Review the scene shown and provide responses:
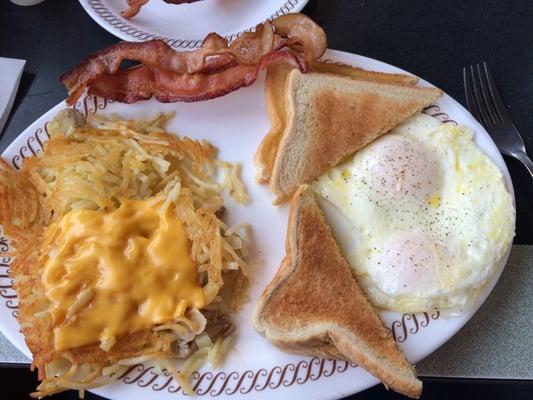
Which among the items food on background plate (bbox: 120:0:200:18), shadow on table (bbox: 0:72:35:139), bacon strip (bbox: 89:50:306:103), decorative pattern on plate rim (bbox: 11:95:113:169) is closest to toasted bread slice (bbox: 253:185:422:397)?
bacon strip (bbox: 89:50:306:103)

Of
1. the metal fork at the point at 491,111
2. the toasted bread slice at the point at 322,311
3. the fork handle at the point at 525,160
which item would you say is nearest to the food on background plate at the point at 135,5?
the toasted bread slice at the point at 322,311

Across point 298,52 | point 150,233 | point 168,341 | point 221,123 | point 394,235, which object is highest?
point 298,52

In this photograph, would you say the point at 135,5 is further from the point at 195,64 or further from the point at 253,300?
the point at 253,300

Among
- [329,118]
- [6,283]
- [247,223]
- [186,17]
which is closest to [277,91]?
[329,118]

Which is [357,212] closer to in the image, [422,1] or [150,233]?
[150,233]

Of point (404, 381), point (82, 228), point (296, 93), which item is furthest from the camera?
point (296, 93)

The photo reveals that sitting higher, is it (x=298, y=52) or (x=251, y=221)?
(x=298, y=52)

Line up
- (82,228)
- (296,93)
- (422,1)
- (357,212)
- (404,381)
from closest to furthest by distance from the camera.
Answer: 1. (404,381)
2. (82,228)
3. (357,212)
4. (296,93)
5. (422,1)

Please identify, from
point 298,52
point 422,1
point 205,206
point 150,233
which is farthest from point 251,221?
point 422,1

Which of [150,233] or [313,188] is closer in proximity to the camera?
[150,233]
